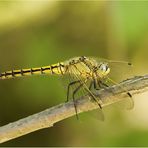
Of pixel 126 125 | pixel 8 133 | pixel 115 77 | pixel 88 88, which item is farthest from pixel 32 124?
pixel 126 125

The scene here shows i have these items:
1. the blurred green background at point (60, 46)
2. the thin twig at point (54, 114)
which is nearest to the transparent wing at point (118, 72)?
the thin twig at point (54, 114)

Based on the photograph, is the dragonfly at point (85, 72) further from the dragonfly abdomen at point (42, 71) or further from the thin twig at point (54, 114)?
the thin twig at point (54, 114)

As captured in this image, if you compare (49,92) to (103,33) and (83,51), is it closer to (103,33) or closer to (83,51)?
(83,51)

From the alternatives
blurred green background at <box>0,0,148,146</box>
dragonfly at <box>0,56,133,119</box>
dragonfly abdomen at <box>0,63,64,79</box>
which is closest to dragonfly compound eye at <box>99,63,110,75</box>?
dragonfly at <box>0,56,133,119</box>

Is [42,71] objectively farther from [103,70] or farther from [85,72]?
[103,70]

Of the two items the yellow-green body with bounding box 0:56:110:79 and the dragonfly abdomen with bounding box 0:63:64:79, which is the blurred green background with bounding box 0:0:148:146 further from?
the yellow-green body with bounding box 0:56:110:79

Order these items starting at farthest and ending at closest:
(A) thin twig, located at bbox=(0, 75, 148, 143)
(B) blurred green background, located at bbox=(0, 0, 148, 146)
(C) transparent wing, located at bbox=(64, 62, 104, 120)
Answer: (B) blurred green background, located at bbox=(0, 0, 148, 146)
(C) transparent wing, located at bbox=(64, 62, 104, 120)
(A) thin twig, located at bbox=(0, 75, 148, 143)
